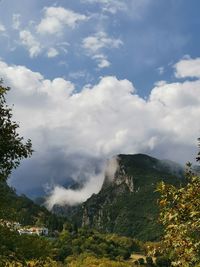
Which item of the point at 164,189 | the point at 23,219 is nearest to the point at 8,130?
the point at 23,219

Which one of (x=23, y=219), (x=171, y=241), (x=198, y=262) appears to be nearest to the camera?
(x=198, y=262)

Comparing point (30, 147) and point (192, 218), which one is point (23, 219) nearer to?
point (30, 147)

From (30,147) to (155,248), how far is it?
901cm

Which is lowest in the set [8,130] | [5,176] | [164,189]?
[164,189]

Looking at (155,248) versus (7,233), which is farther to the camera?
(7,233)

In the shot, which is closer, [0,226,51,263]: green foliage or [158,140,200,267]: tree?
[158,140,200,267]: tree

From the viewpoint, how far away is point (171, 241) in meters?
19.2

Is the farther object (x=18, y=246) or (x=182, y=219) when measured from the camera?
(x=18, y=246)

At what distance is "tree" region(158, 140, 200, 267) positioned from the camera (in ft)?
60.2

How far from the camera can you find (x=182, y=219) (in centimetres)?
1897

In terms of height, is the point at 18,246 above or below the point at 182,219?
below

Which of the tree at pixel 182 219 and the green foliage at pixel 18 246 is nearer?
the tree at pixel 182 219

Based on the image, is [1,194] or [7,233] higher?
[1,194]

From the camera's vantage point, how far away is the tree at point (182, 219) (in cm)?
1836
